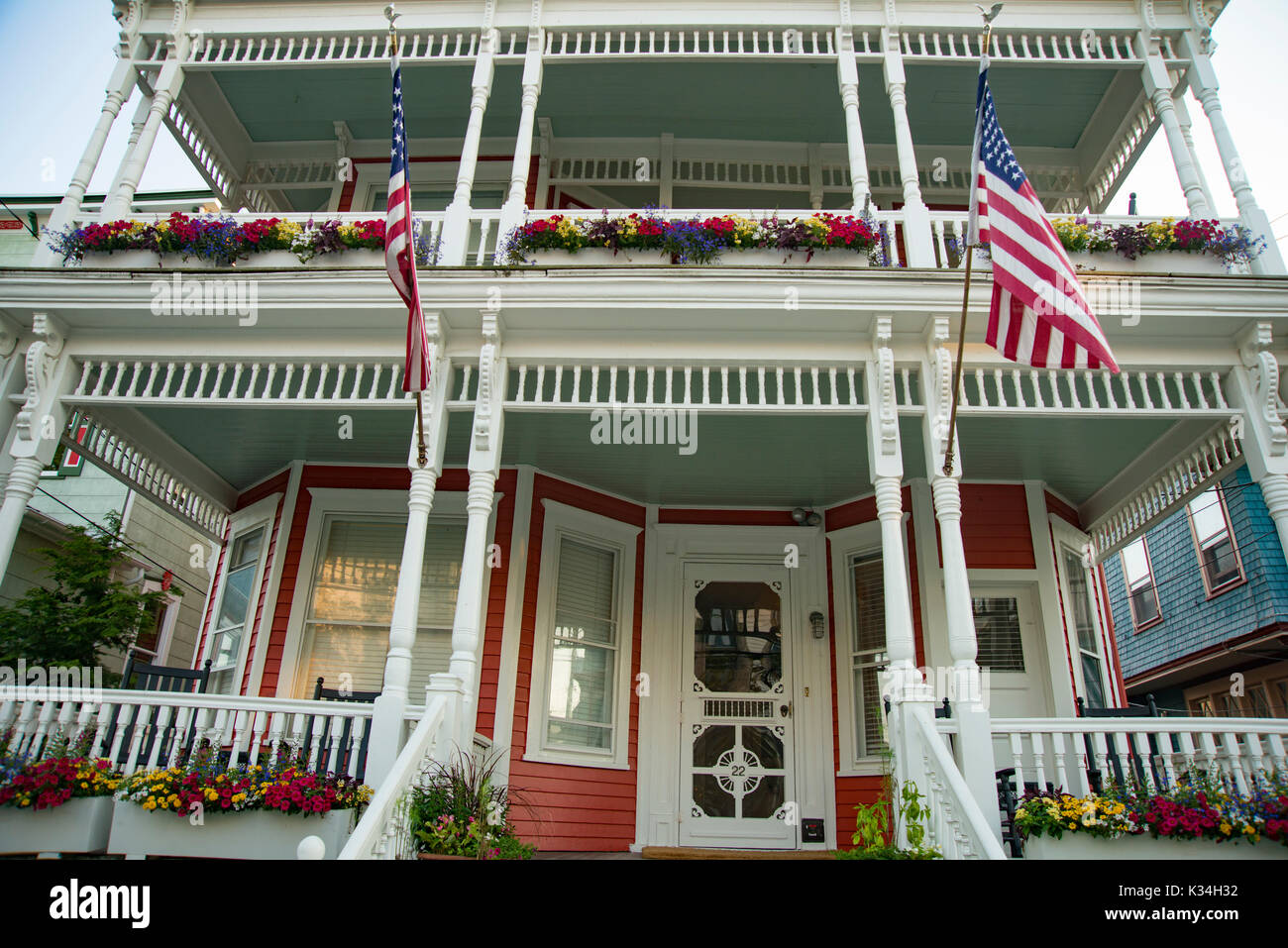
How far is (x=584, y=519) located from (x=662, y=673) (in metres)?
1.58

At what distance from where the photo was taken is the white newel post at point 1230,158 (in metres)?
5.56

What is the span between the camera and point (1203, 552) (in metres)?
11.9

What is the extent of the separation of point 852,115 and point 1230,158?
2.71 meters

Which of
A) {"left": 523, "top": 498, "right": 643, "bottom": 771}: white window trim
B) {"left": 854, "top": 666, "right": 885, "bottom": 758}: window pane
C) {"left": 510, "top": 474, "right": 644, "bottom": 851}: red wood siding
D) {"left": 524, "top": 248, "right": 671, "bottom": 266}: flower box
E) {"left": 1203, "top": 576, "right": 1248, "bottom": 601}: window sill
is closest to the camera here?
{"left": 524, "top": 248, "right": 671, "bottom": 266}: flower box

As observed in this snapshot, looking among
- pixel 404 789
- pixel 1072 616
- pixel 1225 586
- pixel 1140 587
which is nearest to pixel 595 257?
pixel 404 789

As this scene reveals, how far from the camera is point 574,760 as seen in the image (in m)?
6.82

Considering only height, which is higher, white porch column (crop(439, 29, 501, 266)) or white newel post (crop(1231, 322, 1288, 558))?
white porch column (crop(439, 29, 501, 266))

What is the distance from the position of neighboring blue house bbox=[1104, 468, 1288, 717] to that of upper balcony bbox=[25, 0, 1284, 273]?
4.64 meters

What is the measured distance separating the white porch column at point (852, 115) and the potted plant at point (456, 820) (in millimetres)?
4622

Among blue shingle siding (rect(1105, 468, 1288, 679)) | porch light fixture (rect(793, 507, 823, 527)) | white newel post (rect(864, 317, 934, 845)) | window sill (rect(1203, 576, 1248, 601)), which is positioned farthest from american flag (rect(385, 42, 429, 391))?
window sill (rect(1203, 576, 1248, 601))

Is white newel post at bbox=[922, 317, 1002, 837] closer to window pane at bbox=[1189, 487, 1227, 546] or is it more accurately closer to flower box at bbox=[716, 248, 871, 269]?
flower box at bbox=[716, 248, 871, 269]

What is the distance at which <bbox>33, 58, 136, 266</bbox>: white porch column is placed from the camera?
6047 mm

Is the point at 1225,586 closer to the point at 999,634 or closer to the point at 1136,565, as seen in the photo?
the point at 1136,565
